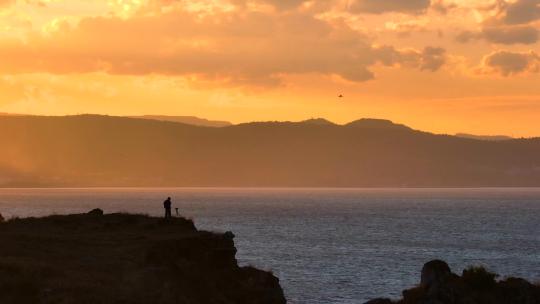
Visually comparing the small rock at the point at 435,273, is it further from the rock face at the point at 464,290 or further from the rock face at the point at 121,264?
the rock face at the point at 121,264

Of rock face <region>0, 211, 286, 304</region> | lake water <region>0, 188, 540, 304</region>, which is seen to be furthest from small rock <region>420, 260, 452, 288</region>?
lake water <region>0, 188, 540, 304</region>

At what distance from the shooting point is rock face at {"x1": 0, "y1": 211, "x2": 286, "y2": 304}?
37.8m

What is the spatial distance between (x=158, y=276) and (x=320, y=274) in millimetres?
48315

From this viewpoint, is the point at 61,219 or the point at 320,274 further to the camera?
the point at 320,274

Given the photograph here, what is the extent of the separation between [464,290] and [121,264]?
19200 millimetres

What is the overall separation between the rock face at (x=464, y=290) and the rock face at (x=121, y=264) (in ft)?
34.1

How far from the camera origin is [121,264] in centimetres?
4406

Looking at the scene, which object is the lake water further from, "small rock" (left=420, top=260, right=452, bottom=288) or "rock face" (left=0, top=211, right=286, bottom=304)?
"small rock" (left=420, top=260, right=452, bottom=288)

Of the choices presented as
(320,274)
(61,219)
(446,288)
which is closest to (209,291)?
(446,288)

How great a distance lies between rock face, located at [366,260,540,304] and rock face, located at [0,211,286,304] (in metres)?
10.4

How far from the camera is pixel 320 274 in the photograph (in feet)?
292

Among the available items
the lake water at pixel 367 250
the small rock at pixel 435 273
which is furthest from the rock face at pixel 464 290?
the lake water at pixel 367 250

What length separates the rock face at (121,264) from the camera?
37.8 metres

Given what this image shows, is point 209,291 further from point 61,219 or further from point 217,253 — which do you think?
point 61,219
